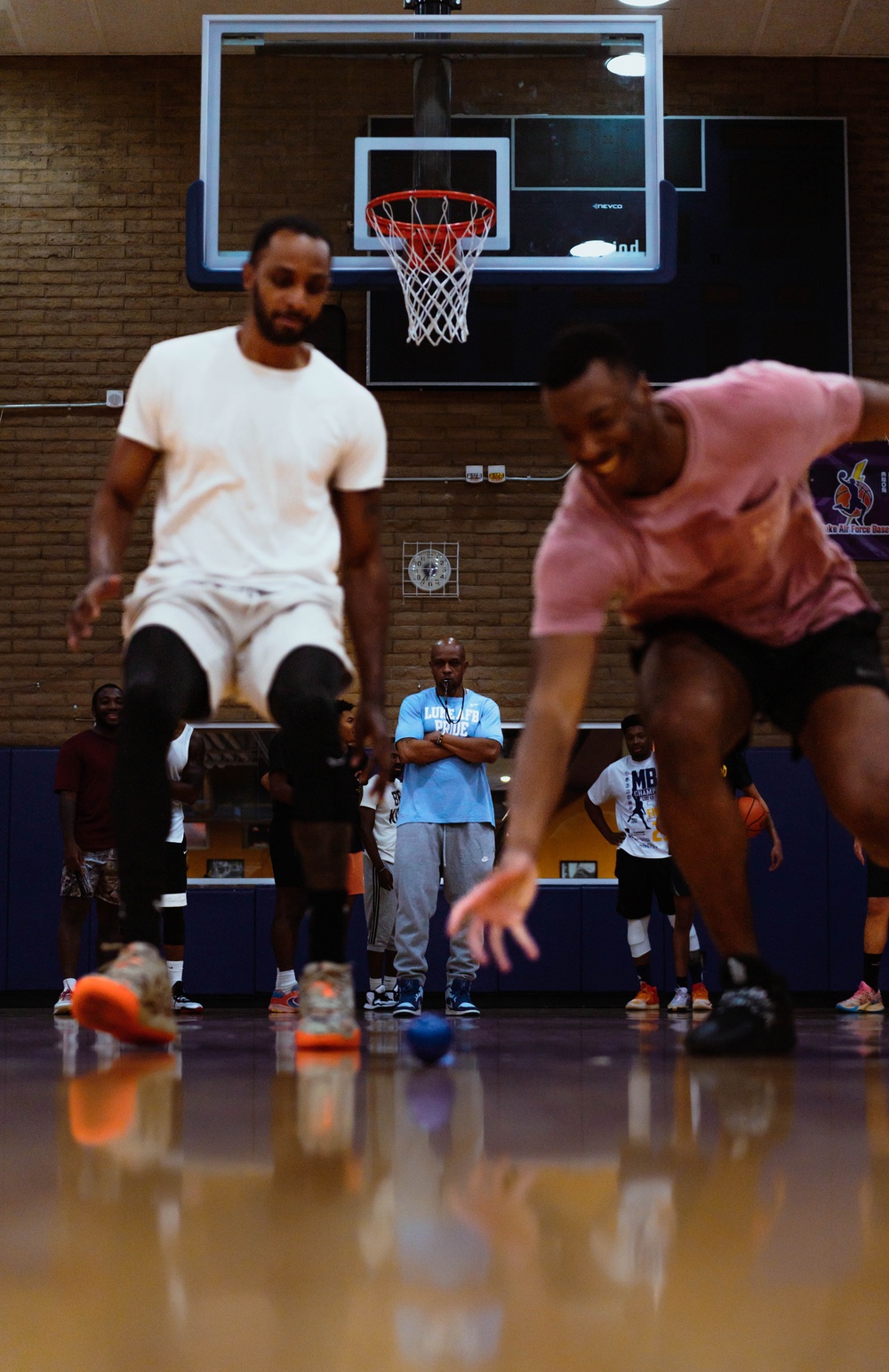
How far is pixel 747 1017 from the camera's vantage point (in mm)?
2230

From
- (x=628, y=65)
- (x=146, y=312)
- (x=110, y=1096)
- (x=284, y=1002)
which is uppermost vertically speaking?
(x=628, y=65)

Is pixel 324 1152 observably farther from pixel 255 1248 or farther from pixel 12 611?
pixel 12 611

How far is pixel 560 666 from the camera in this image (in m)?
2.12

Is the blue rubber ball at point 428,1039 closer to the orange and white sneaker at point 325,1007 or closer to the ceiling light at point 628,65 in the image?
the orange and white sneaker at point 325,1007

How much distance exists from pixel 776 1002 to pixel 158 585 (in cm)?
133

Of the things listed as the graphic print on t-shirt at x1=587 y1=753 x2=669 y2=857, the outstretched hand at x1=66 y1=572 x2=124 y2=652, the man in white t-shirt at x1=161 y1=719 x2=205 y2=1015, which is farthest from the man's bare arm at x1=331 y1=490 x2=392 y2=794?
the graphic print on t-shirt at x1=587 y1=753 x2=669 y2=857

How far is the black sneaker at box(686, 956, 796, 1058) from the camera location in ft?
7.33

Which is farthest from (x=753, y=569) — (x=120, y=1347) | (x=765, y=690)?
(x=120, y=1347)

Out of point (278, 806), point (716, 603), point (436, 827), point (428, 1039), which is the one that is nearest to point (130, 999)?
point (428, 1039)

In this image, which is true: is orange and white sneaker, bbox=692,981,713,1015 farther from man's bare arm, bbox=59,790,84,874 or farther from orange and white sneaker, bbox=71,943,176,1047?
orange and white sneaker, bbox=71,943,176,1047

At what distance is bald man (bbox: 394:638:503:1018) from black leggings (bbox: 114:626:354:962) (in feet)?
12.4

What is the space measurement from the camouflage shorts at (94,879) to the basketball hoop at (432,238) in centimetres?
318

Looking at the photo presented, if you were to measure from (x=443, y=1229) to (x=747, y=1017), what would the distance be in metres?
1.37

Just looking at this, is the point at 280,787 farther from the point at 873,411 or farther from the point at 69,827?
the point at 873,411
